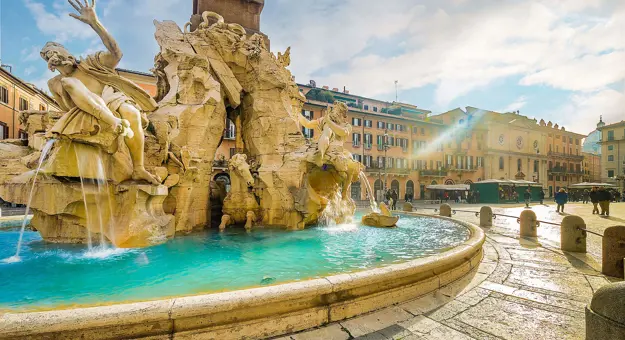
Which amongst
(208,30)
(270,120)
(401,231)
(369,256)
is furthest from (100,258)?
(208,30)

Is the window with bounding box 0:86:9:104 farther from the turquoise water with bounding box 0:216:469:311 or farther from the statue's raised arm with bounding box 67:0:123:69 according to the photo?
the statue's raised arm with bounding box 67:0:123:69

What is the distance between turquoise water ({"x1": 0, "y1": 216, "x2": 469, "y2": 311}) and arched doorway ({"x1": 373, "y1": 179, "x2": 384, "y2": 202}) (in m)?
25.3

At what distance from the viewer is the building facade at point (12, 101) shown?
22350mm

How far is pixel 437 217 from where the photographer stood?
1127 cm

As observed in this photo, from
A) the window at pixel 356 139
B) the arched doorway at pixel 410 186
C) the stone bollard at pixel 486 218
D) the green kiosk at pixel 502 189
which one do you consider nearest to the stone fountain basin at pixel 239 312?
the stone bollard at pixel 486 218

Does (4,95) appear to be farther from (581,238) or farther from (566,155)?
(566,155)

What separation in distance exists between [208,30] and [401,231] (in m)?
8.78

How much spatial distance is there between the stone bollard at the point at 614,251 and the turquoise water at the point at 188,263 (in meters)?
2.37

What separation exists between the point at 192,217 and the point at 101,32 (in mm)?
4931

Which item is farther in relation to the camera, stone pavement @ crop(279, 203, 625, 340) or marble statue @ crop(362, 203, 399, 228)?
marble statue @ crop(362, 203, 399, 228)

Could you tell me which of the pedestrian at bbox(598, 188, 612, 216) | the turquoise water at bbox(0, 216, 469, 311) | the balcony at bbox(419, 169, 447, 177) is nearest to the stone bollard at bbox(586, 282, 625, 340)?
the turquoise water at bbox(0, 216, 469, 311)

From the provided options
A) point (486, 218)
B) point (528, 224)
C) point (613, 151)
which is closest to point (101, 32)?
point (528, 224)

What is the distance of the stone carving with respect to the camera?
5.69 meters

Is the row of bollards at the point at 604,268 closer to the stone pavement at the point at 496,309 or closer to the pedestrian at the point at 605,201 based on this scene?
the stone pavement at the point at 496,309
